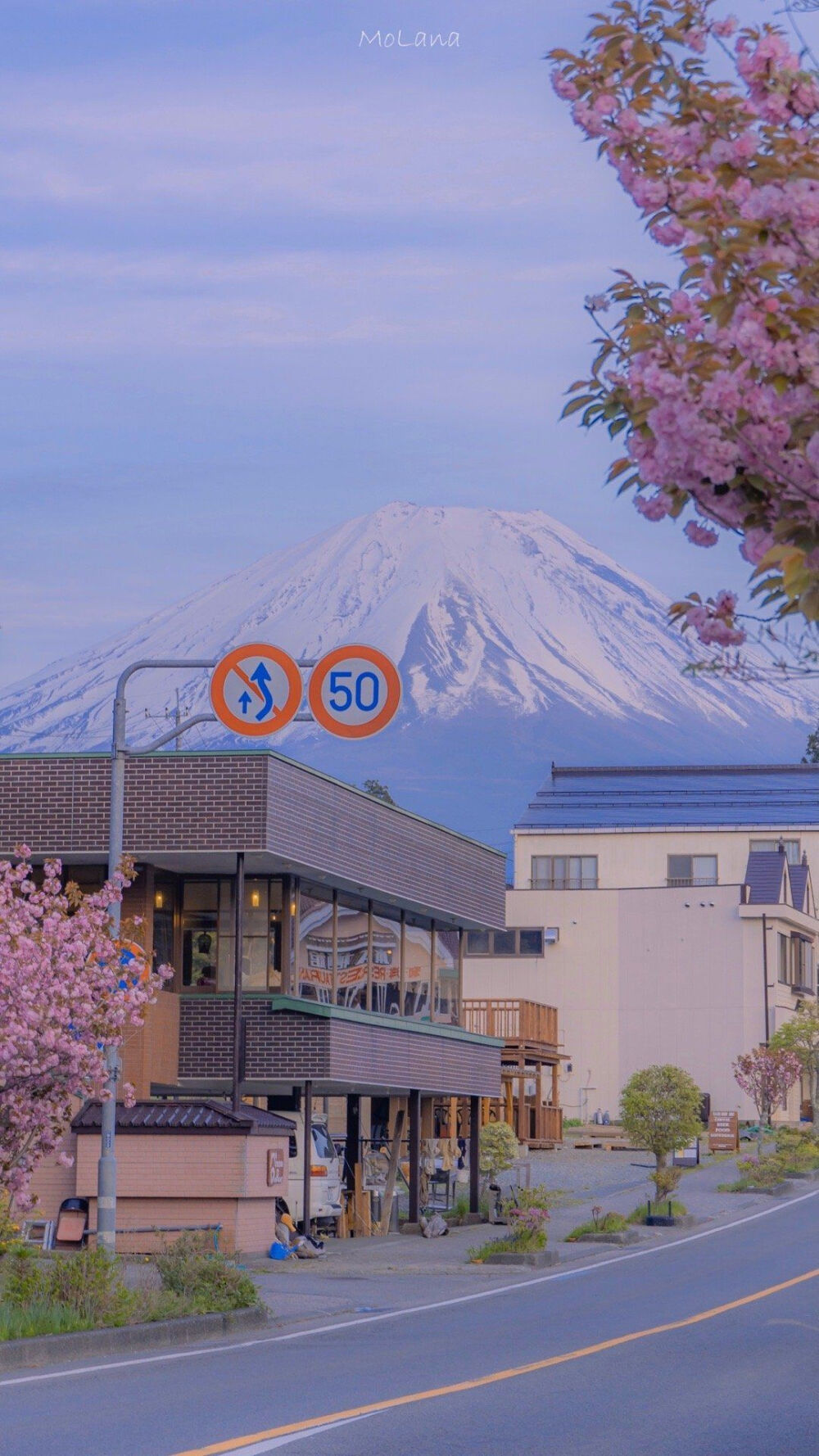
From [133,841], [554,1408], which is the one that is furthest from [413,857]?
[554,1408]

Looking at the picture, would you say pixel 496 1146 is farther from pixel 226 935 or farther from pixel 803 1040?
pixel 803 1040

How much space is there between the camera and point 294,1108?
3506 centimetres

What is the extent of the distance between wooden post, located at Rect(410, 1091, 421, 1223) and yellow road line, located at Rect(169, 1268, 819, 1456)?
1290 centimetres

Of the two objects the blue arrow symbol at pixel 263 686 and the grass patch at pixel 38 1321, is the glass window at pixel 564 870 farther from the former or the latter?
the grass patch at pixel 38 1321

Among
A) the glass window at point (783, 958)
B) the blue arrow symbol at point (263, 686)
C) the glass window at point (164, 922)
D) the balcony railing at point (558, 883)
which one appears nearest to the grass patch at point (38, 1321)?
the blue arrow symbol at point (263, 686)

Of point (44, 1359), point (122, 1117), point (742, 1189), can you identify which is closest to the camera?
point (44, 1359)

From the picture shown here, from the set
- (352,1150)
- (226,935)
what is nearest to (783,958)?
(352,1150)

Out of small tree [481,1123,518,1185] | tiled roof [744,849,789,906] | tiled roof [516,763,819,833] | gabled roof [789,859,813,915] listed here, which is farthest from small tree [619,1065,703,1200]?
tiled roof [516,763,819,833]

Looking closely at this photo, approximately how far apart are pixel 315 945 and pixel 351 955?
5.58 ft

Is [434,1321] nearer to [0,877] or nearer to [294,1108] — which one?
[0,877]

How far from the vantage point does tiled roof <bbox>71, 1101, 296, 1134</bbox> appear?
26312 mm

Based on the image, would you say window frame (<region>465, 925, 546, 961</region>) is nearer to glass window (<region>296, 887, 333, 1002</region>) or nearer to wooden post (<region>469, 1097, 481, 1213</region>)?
wooden post (<region>469, 1097, 481, 1213</region>)

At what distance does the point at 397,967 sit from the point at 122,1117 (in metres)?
10.2

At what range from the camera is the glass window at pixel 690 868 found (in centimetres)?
7712
